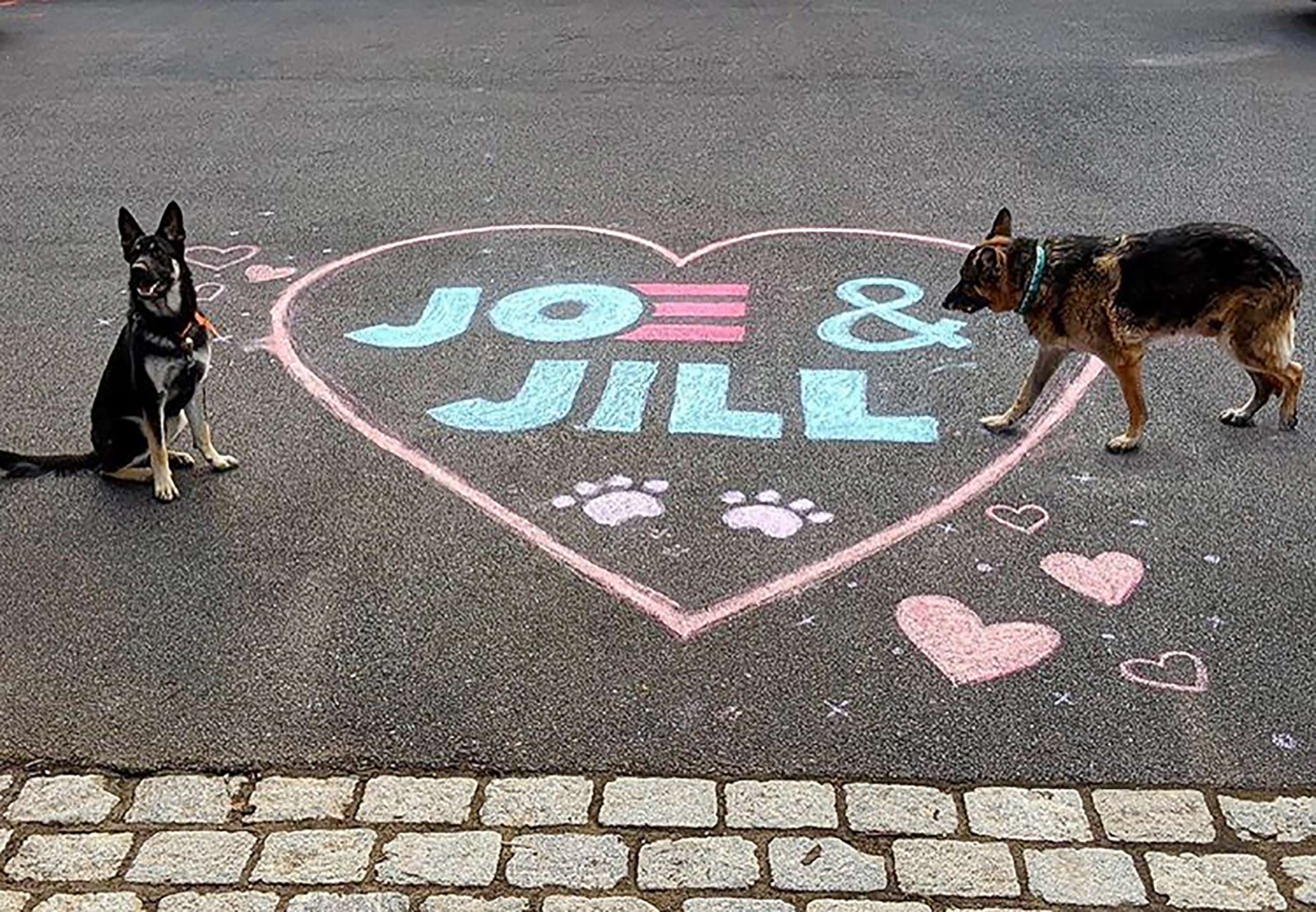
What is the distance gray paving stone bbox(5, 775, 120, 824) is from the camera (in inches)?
146

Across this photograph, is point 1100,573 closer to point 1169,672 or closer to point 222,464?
point 1169,672

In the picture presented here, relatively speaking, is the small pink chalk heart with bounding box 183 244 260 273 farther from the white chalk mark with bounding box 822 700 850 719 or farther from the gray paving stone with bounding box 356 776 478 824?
the white chalk mark with bounding box 822 700 850 719

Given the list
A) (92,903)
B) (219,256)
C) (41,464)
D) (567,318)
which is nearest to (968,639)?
(92,903)

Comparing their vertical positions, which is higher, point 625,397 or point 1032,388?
point 1032,388

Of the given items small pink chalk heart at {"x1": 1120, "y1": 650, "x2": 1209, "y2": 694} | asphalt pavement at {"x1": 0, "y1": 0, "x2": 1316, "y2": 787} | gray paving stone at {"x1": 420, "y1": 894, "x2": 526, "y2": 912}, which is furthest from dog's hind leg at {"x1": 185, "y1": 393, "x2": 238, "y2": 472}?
small pink chalk heart at {"x1": 1120, "y1": 650, "x2": 1209, "y2": 694}

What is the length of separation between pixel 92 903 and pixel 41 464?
2.62 metres

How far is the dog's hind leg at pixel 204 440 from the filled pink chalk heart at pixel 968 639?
9.02 feet

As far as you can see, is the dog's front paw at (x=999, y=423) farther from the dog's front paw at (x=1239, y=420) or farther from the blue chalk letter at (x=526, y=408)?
the blue chalk letter at (x=526, y=408)

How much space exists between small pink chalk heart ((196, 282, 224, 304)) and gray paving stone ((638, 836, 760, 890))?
15.4ft

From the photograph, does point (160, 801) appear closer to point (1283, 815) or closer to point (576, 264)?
point (1283, 815)

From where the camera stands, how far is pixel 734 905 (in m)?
3.38

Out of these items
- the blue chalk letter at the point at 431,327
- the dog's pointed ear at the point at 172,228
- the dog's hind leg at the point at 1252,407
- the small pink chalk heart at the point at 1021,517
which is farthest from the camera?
the blue chalk letter at the point at 431,327

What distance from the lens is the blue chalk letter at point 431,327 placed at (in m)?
6.71

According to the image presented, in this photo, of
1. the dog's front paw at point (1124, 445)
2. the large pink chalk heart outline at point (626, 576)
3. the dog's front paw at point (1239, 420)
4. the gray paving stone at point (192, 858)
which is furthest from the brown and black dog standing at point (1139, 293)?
the gray paving stone at point (192, 858)
